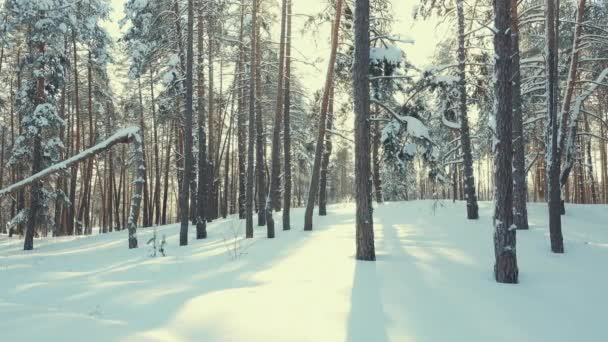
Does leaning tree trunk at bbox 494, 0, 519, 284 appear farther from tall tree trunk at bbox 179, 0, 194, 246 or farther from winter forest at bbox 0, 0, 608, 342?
tall tree trunk at bbox 179, 0, 194, 246

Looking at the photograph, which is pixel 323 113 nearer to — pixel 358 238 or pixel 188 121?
pixel 188 121

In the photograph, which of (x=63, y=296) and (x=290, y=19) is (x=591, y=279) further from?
(x=290, y=19)

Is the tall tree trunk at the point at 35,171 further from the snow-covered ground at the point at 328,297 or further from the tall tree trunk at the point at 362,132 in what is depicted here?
the tall tree trunk at the point at 362,132

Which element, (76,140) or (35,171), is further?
(76,140)

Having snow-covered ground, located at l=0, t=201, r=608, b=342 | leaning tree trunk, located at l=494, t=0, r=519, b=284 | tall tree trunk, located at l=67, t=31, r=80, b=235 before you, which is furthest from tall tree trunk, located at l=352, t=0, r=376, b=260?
tall tree trunk, located at l=67, t=31, r=80, b=235

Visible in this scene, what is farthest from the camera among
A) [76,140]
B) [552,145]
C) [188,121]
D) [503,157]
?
[76,140]

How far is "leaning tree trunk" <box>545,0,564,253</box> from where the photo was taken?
906 cm

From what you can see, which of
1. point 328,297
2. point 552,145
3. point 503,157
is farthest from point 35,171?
point 552,145

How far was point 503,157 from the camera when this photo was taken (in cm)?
682

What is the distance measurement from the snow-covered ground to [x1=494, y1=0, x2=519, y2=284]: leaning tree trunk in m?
0.41

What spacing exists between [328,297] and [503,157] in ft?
12.4

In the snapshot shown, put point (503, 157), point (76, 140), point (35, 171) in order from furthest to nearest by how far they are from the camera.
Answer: point (76, 140), point (35, 171), point (503, 157)

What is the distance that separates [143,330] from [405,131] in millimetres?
6680

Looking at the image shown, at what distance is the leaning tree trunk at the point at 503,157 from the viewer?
671 centimetres
